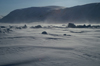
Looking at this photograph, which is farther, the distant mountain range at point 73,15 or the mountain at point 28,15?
the mountain at point 28,15

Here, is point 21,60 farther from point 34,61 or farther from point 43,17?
point 43,17

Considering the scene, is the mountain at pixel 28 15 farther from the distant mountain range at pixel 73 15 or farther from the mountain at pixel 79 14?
the mountain at pixel 79 14

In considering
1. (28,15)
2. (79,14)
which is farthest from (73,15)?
(28,15)

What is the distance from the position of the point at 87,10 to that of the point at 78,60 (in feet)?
126

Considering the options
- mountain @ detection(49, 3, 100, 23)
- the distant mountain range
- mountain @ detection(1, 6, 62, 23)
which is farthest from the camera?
mountain @ detection(1, 6, 62, 23)

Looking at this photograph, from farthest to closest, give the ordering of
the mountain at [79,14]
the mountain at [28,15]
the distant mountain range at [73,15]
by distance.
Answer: the mountain at [28,15] → the mountain at [79,14] → the distant mountain range at [73,15]

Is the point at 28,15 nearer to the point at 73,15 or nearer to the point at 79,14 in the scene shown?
the point at 73,15

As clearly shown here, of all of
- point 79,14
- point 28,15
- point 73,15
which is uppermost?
point 28,15

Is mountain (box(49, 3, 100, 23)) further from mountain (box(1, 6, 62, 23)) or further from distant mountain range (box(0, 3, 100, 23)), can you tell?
mountain (box(1, 6, 62, 23))

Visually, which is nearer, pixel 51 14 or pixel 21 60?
pixel 21 60

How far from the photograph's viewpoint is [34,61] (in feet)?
5.37

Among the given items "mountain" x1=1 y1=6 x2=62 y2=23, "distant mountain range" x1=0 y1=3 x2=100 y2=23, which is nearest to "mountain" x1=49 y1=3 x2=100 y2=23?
"distant mountain range" x1=0 y1=3 x2=100 y2=23

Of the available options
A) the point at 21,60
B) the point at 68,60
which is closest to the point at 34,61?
the point at 21,60

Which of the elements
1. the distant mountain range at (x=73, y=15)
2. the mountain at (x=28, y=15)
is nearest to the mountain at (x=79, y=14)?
the distant mountain range at (x=73, y=15)
